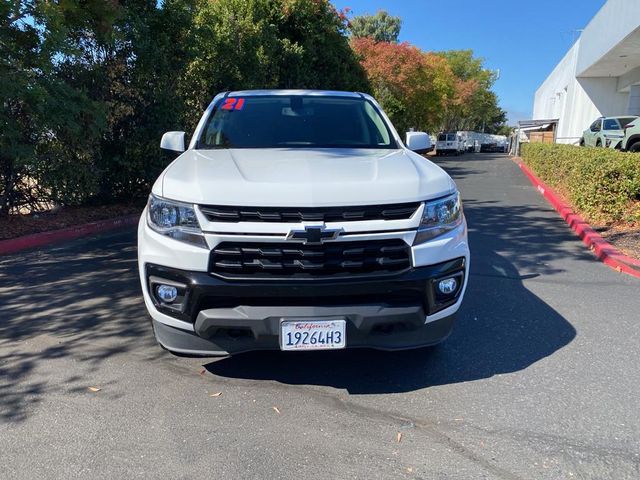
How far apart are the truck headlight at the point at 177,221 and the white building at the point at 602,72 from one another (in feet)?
54.9

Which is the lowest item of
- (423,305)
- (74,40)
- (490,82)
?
(423,305)

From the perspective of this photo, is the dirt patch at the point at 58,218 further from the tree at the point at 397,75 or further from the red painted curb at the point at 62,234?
the tree at the point at 397,75

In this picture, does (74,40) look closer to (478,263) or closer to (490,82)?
(478,263)

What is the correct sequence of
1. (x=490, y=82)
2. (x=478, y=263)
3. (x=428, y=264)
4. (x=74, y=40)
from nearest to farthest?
(x=428, y=264), (x=478, y=263), (x=74, y=40), (x=490, y=82)

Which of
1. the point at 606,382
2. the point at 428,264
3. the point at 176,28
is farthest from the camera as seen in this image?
the point at 176,28

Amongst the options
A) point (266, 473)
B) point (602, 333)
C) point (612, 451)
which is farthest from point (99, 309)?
point (602, 333)

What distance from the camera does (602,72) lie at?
25391 millimetres

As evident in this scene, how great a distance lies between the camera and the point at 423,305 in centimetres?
306

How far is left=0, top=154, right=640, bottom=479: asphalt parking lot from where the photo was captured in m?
2.67

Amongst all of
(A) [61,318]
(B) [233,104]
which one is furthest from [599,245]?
(A) [61,318]

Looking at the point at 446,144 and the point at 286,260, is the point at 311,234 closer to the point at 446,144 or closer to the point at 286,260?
the point at 286,260

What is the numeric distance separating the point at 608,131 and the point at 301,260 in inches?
734

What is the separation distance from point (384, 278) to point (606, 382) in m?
1.84

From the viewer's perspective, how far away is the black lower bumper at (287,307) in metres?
2.89
